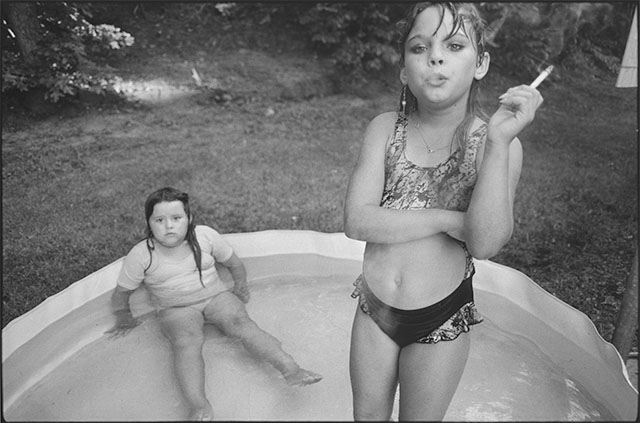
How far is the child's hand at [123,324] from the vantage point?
5.02 feet

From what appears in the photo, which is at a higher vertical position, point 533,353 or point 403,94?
point 403,94

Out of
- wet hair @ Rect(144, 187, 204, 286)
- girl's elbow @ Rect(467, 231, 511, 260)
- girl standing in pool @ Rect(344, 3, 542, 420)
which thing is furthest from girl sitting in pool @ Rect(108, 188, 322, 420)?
girl's elbow @ Rect(467, 231, 511, 260)

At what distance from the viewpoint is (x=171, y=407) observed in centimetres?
94

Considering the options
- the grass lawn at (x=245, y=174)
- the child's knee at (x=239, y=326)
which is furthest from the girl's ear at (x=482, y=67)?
the grass lawn at (x=245, y=174)

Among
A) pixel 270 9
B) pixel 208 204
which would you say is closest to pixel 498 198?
pixel 208 204

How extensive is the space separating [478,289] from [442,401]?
38.2 inches

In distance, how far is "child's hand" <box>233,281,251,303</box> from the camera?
1.95 metres

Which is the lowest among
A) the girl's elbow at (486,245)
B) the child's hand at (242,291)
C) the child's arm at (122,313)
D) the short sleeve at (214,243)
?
the child's hand at (242,291)

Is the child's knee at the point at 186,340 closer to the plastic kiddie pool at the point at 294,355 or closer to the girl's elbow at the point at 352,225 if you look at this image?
the plastic kiddie pool at the point at 294,355

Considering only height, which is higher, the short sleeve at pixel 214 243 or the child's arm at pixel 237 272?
the short sleeve at pixel 214 243

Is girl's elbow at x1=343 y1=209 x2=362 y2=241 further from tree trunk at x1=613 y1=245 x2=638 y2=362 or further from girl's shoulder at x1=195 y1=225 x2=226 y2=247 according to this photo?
girl's shoulder at x1=195 y1=225 x2=226 y2=247

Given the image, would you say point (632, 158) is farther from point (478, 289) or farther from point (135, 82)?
point (135, 82)

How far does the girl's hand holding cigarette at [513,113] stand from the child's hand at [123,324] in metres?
1.11

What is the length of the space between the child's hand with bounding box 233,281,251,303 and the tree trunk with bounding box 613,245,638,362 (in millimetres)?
1127
